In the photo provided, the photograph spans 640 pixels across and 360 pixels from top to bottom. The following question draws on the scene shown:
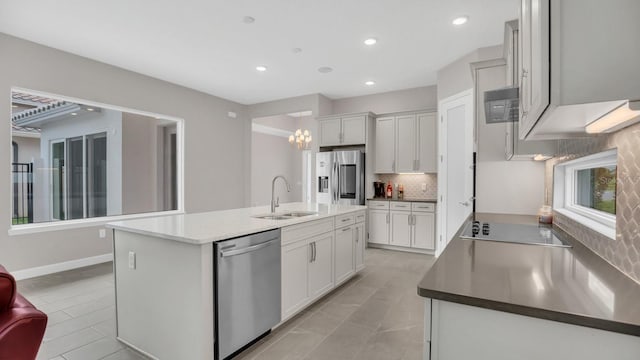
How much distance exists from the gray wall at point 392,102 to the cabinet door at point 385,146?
16.2 inches

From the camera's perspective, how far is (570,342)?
2.73 feet

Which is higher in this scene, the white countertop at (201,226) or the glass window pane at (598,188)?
the glass window pane at (598,188)

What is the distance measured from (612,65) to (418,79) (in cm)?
449

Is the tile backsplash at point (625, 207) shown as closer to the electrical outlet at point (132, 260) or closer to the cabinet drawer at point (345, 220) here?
the cabinet drawer at point (345, 220)

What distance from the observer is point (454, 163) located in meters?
4.30

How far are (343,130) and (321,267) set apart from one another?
3215 millimetres

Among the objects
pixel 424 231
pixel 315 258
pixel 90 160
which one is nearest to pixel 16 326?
pixel 315 258

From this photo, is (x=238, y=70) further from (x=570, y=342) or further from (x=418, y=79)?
(x=570, y=342)

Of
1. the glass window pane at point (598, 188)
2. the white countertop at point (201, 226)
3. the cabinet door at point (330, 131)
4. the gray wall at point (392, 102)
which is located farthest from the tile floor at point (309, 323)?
the gray wall at point (392, 102)

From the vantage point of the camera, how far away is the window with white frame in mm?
1479

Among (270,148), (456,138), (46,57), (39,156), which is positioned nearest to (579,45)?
(456,138)

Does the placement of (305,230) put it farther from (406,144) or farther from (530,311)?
(406,144)

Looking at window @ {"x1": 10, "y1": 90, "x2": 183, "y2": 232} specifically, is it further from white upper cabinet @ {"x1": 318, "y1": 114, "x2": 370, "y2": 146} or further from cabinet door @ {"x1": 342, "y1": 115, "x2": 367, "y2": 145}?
cabinet door @ {"x1": 342, "y1": 115, "x2": 367, "y2": 145}

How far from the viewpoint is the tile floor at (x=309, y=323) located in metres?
2.18
